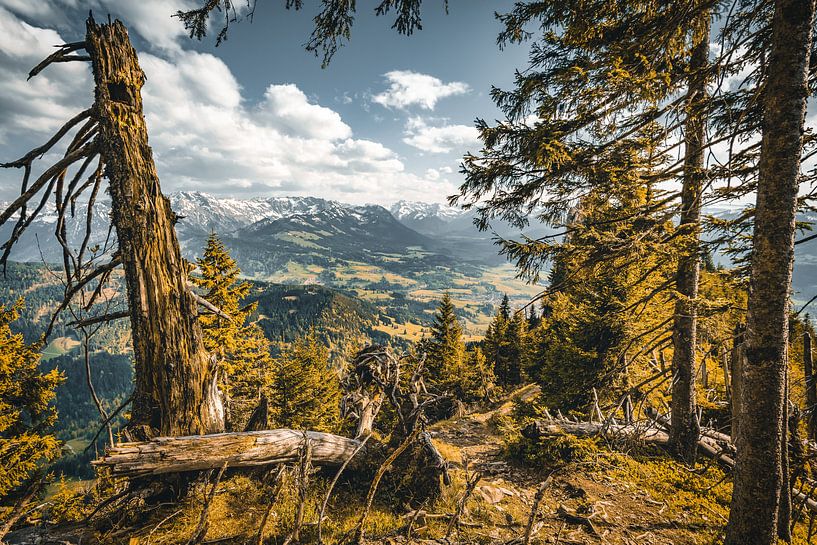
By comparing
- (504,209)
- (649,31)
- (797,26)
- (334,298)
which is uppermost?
Result: (649,31)

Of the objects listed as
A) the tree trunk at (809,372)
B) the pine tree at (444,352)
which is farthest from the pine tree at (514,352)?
the tree trunk at (809,372)

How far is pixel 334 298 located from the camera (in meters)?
194

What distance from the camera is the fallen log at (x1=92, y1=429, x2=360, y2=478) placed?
170 inches

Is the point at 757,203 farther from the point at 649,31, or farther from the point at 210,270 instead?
the point at 210,270

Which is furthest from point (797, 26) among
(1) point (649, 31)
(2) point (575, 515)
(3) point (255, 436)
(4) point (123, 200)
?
(3) point (255, 436)

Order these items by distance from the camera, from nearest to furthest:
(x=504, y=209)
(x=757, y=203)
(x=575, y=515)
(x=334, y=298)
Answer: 1. (x=757, y=203)
2. (x=575, y=515)
3. (x=504, y=209)
4. (x=334, y=298)

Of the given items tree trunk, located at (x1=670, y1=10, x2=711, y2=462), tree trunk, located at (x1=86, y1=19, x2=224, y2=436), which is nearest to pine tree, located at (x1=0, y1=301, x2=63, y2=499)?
tree trunk, located at (x1=86, y1=19, x2=224, y2=436)

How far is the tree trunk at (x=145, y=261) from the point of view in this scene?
4.10 m

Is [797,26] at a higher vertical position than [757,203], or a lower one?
higher

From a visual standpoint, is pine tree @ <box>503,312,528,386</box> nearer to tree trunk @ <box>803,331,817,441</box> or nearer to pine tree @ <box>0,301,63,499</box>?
tree trunk @ <box>803,331,817,441</box>

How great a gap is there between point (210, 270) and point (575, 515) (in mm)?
17081

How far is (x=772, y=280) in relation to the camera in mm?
3793

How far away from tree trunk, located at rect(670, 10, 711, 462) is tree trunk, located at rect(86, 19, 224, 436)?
738cm

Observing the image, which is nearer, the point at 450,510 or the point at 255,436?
the point at 255,436
